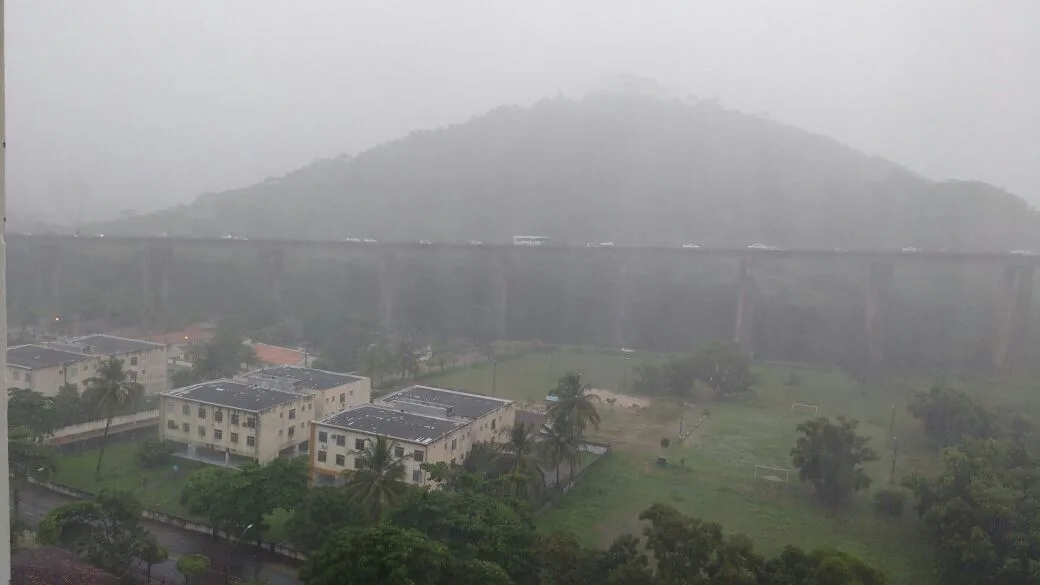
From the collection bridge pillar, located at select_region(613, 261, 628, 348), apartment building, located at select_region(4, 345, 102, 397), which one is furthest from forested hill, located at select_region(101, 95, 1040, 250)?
apartment building, located at select_region(4, 345, 102, 397)

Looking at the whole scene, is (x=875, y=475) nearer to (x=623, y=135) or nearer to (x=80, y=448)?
(x=80, y=448)

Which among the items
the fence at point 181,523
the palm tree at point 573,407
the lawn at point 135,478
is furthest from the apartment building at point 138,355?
the palm tree at point 573,407

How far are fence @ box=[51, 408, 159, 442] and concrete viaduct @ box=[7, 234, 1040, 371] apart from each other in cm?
1349

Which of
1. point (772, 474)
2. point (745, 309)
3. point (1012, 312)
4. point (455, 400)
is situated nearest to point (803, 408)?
point (772, 474)

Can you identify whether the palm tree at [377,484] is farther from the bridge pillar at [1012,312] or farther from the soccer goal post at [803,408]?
the bridge pillar at [1012,312]

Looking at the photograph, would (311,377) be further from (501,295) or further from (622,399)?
(501,295)

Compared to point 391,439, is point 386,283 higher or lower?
higher

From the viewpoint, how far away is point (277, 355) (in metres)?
19.2

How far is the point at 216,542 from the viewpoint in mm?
8594

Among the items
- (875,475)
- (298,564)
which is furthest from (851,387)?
(298,564)

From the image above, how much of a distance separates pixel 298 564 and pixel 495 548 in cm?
260

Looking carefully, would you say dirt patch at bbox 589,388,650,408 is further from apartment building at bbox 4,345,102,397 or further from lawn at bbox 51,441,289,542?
apartment building at bbox 4,345,102,397

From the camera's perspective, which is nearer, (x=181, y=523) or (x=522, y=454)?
(x=181, y=523)

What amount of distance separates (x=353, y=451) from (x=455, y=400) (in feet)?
9.13
